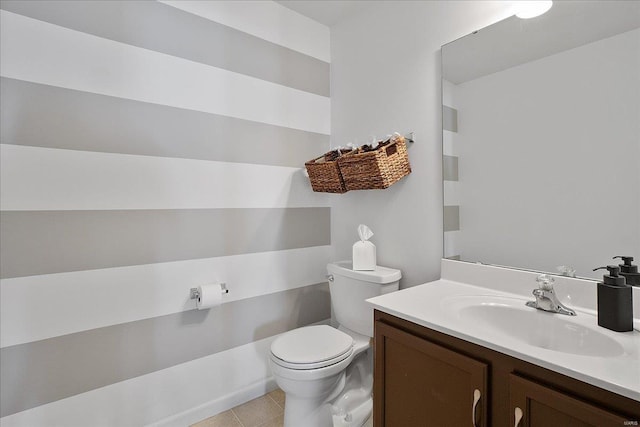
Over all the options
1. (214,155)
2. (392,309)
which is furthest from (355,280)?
(214,155)

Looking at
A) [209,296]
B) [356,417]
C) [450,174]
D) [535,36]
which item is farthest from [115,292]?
[535,36]

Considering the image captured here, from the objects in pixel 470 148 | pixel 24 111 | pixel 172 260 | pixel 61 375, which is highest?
pixel 24 111

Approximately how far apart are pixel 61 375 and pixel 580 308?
6.91 ft

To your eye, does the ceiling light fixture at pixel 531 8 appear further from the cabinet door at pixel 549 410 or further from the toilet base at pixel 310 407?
the toilet base at pixel 310 407

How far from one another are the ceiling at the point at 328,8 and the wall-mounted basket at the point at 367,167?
38.3 inches

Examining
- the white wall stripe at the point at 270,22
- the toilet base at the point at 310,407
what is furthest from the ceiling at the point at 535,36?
the toilet base at the point at 310,407

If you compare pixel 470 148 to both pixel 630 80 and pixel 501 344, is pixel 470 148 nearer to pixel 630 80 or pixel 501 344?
pixel 630 80

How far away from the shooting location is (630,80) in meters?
1.02

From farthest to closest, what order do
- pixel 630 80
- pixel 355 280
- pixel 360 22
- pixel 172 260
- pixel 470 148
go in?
pixel 360 22
pixel 355 280
pixel 172 260
pixel 470 148
pixel 630 80

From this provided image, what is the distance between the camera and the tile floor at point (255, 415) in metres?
1.63

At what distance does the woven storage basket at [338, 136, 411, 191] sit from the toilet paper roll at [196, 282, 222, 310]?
3.18 feet

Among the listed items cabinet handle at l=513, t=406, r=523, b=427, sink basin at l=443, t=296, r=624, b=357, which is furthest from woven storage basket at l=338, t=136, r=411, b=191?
cabinet handle at l=513, t=406, r=523, b=427

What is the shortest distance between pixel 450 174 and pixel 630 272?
760 millimetres

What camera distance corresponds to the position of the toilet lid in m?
1.39
